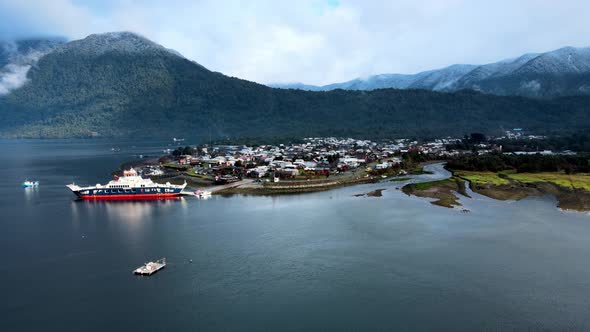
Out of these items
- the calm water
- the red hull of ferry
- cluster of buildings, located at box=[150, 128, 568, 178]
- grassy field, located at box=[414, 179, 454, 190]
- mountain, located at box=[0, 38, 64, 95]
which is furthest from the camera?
mountain, located at box=[0, 38, 64, 95]

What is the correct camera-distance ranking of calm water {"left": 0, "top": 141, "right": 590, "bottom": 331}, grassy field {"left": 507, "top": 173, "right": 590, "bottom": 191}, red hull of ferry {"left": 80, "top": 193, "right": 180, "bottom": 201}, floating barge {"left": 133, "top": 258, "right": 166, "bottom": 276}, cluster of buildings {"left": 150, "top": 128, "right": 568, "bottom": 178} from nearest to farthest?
calm water {"left": 0, "top": 141, "right": 590, "bottom": 331}, floating barge {"left": 133, "top": 258, "right": 166, "bottom": 276}, red hull of ferry {"left": 80, "top": 193, "right": 180, "bottom": 201}, grassy field {"left": 507, "top": 173, "right": 590, "bottom": 191}, cluster of buildings {"left": 150, "top": 128, "right": 568, "bottom": 178}

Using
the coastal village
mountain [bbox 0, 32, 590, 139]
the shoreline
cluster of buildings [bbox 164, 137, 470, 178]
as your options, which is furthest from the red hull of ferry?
mountain [bbox 0, 32, 590, 139]

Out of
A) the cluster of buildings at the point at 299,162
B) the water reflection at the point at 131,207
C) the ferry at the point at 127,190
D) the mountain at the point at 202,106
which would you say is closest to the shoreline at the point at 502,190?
the cluster of buildings at the point at 299,162

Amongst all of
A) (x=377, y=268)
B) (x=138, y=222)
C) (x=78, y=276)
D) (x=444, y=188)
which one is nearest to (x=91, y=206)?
(x=138, y=222)

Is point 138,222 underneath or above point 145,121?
underneath

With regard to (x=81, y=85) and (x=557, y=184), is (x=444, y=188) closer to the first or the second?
(x=557, y=184)

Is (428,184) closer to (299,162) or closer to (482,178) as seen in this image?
(482,178)

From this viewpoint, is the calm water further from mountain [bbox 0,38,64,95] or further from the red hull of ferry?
mountain [bbox 0,38,64,95]
